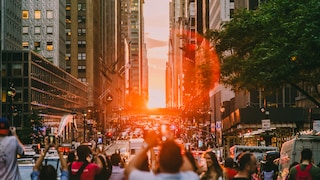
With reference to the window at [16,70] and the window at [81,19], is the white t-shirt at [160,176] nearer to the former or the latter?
the window at [16,70]

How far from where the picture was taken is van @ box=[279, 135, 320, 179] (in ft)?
89.3

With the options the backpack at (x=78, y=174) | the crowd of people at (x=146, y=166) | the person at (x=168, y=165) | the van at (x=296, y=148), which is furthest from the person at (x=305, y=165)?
the van at (x=296, y=148)

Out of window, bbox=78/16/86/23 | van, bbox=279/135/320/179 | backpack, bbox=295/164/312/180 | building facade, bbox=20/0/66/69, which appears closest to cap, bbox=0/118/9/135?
backpack, bbox=295/164/312/180

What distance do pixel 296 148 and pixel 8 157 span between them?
18309 mm

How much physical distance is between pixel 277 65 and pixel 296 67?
2.34ft

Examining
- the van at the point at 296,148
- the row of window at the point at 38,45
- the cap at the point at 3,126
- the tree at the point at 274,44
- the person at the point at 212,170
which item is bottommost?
the van at the point at 296,148

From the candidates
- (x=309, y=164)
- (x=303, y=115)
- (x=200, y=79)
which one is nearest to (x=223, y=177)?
(x=309, y=164)

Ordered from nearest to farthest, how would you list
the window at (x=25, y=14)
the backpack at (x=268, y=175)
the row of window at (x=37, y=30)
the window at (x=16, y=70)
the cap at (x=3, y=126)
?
the cap at (x=3, y=126)
the backpack at (x=268, y=175)
the window at (x=16, y=70)
the window at (x=25, y=14)
the row of window at (x=37, y=30)

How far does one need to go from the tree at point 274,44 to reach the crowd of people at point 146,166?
12336 millimetres

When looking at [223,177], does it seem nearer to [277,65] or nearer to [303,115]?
[277,65]

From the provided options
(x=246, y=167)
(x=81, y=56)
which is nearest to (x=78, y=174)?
(x=246, y=167)

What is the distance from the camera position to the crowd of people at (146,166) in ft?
27.1

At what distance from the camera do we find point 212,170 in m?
13.1

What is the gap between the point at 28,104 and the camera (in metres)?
107
